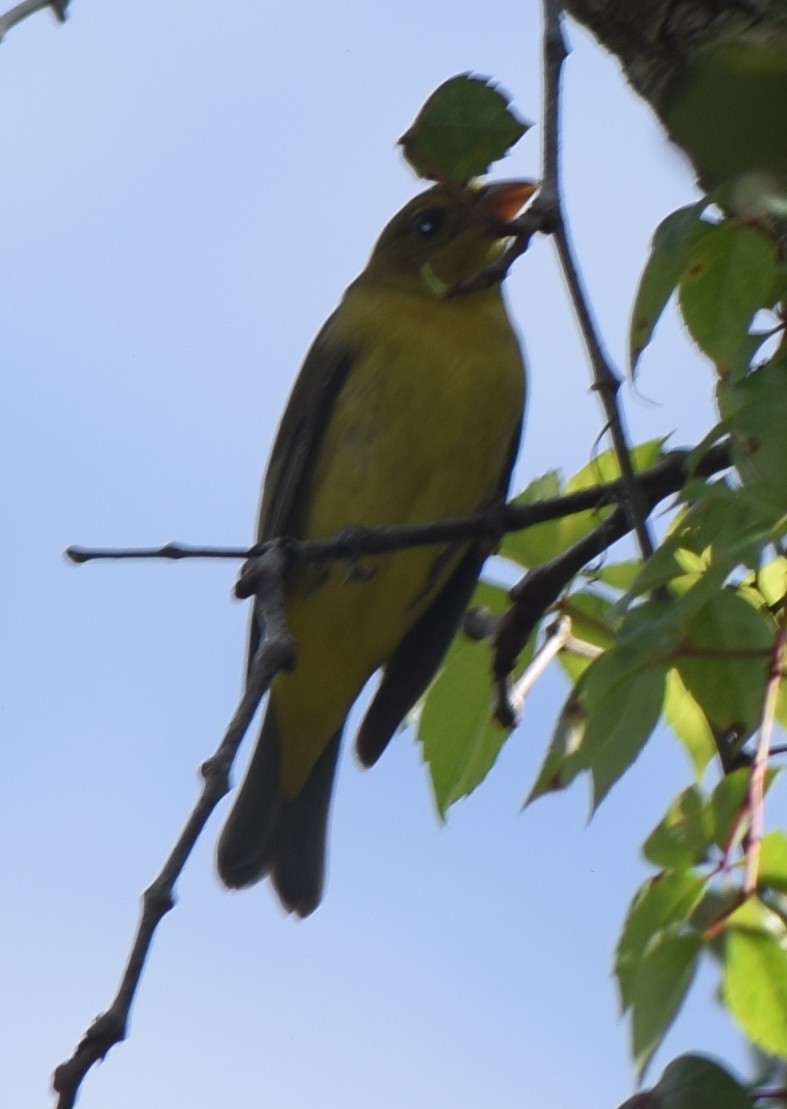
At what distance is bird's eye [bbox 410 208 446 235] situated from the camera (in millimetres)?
5004

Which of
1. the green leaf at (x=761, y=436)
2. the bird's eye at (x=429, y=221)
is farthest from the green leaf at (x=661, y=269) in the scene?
the bird's eye at (x=429, y=221)

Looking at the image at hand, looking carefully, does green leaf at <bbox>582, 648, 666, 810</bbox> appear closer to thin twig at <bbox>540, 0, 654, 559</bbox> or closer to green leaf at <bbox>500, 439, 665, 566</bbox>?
thin twig at <bbox>540, 0, 654, 559</bbox>

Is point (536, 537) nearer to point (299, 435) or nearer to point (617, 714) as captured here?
point (617, 714)

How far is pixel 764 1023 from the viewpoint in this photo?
4.86 feet

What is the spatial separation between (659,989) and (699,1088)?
0.52ft

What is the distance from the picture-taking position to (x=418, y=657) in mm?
4867

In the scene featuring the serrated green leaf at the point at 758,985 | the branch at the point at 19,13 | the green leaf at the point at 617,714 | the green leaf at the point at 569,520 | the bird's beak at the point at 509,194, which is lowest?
the serrated green leaf at the point at 758,985

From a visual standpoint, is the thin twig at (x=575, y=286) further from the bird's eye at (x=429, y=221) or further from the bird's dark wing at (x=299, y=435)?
the bird's eye at (x=429, y=221)

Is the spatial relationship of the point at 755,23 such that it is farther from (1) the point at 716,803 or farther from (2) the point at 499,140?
(1) the point at 716,803

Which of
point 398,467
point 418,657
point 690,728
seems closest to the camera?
point 690,728

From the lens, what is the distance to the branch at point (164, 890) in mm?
1340

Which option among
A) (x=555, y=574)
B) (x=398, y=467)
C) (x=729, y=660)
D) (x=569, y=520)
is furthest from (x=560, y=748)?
(x=398, y=467)

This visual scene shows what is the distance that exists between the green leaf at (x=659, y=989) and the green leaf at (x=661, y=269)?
2.39 feet

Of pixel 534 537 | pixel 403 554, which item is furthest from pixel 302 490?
pixel 534 537
